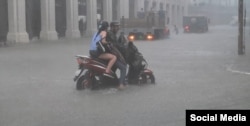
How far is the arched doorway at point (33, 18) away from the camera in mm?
37469

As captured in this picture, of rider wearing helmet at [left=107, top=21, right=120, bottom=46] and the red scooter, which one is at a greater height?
rider wearing helmet at [left=107, top=21, right=120, bottom=46]

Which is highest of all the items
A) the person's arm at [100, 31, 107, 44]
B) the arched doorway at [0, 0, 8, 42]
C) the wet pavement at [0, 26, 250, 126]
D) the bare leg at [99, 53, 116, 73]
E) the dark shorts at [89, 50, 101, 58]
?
the arched doorway at [0, 0, 8, 42]

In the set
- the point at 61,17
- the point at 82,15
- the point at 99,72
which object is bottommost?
the point at 99,72

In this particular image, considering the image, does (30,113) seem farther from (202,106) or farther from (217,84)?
(217,84)

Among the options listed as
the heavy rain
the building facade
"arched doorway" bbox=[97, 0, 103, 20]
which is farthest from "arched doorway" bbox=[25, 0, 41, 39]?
the heavy rain

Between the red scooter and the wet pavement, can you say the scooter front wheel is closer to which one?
the red scooter

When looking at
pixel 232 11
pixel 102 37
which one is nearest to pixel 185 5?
pixel 232 11

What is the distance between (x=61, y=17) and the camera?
44.6 metres

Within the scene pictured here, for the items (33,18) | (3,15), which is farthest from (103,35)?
(33,18)

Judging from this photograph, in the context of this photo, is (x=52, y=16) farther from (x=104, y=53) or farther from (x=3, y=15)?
(x=104, y=53)

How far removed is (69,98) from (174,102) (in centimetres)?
217

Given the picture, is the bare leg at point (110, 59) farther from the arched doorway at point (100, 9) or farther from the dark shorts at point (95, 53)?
the arched doorway at point (100, 9)

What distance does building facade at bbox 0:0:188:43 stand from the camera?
34594 mm

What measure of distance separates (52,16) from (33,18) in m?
1.69
